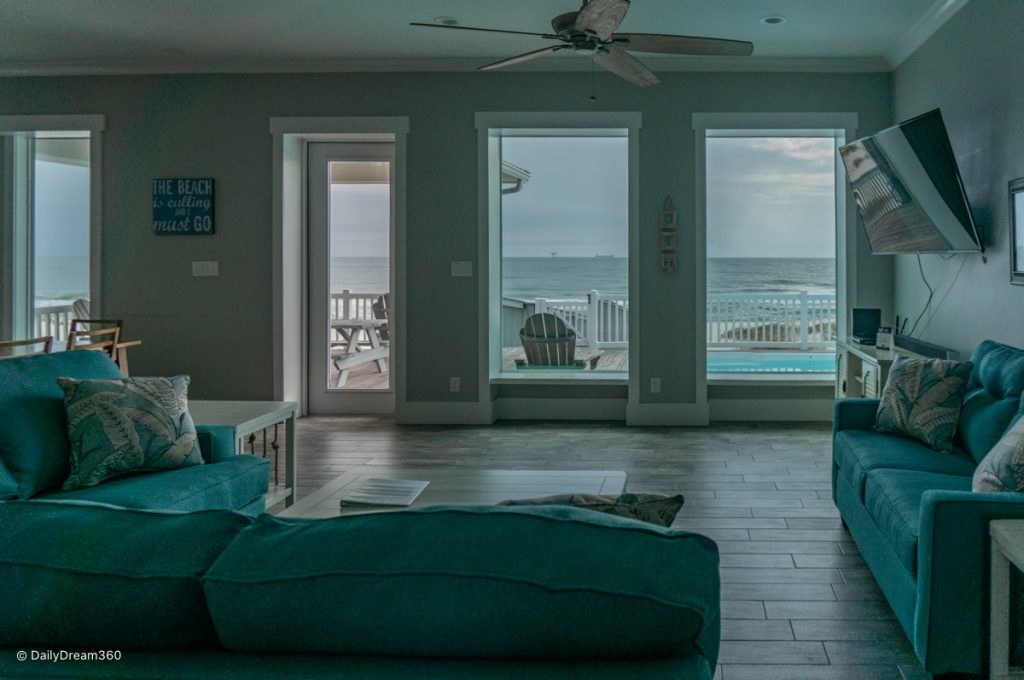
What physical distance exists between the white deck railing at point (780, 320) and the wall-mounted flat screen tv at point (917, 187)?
3969mm

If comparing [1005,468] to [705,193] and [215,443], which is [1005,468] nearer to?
[215,443]

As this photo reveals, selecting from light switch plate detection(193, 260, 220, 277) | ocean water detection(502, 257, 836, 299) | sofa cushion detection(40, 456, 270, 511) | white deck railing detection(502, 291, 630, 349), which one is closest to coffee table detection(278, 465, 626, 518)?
sofa cushion detection(40, 456, 270, 511)

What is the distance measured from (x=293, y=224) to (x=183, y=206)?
87cm

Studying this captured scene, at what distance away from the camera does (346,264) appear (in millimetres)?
6969

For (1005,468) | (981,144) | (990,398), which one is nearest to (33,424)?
(1005,468)

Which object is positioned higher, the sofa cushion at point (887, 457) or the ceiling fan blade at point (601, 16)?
the ceiling fan blade at point (601, 16)

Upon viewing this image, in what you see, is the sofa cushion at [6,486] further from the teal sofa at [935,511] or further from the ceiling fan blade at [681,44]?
the ceiling fan blade at [681,44]

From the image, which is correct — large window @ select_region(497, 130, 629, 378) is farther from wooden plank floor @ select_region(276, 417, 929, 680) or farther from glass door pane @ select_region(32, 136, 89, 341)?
glass door pane @ select_region(32, 136, 89, 341)

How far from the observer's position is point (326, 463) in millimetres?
5113

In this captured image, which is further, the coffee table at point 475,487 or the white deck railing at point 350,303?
the white deck railing at point 350,303

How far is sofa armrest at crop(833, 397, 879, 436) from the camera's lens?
3693 millimetres

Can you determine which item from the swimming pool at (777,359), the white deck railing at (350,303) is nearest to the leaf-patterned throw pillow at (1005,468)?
the white deck railing at (350,303)

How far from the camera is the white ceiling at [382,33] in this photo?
5.05 m

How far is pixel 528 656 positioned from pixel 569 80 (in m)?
5.97
